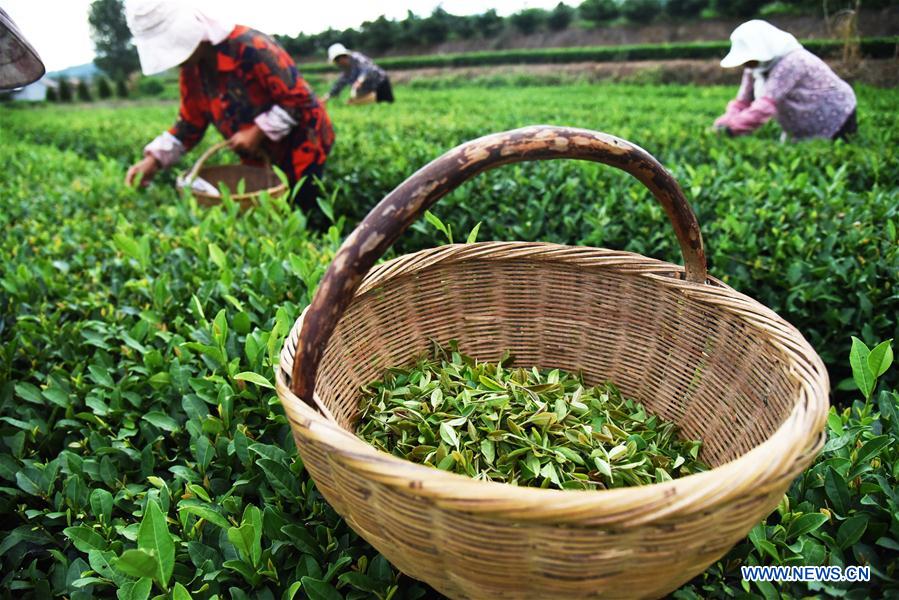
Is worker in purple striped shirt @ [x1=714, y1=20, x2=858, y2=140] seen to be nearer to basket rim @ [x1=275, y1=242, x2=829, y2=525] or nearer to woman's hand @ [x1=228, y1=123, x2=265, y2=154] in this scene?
woman's hand @ [x1=228, y1=123, x2=265, y2=154]

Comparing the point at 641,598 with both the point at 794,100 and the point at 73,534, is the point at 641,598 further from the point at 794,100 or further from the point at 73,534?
the point at 794,100

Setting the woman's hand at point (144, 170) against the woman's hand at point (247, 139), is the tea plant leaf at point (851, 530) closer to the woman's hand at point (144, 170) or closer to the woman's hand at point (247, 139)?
the woman's hand at point (247, 139)

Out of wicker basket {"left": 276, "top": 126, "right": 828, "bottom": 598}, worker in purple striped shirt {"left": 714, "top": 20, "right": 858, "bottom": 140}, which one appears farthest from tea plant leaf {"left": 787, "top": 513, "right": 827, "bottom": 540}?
worker in purple striped shirt {"left": 714, "top": 20, "right": 858, "bottom": 140}

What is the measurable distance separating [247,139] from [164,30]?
77 cm

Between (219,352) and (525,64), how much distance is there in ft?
84.2

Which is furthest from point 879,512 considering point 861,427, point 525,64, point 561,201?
point 525,64

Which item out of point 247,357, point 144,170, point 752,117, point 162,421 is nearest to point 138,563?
point 162,421

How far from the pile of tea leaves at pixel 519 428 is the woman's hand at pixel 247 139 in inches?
113

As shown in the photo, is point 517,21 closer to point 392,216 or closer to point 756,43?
point 756,43

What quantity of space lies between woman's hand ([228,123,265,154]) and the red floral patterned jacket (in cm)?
15

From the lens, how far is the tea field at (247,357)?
3.84 ft

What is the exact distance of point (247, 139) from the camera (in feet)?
13.0

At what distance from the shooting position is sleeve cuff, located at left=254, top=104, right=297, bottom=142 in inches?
156

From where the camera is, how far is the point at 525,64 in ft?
81.9
